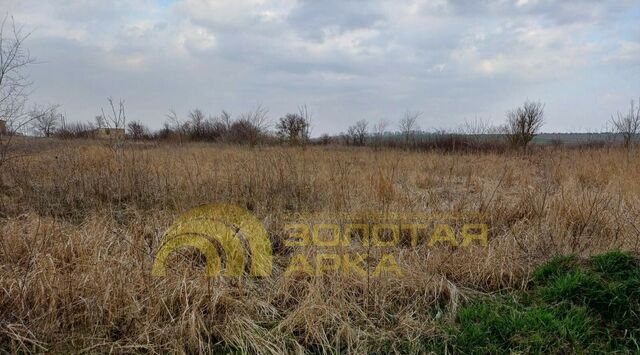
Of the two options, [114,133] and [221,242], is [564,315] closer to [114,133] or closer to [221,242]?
[221,242]

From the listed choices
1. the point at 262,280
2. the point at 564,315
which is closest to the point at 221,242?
the point at 262,280

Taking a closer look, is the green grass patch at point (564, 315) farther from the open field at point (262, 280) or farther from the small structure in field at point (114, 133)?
the small structure in field at point (114, 133)

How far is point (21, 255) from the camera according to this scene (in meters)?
3.01

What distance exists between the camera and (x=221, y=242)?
11.1 feet

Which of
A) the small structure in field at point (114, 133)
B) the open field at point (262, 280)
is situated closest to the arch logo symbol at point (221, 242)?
the open field at point (262, 280)

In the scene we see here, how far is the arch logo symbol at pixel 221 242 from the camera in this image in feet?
10.2

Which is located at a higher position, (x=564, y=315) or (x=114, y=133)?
(x=114, y=133)

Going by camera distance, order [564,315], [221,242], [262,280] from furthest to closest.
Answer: [221,242], [262,280], [564,315]

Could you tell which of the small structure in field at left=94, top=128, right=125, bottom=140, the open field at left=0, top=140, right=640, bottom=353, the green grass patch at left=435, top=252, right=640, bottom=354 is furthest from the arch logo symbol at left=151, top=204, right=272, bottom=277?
the green grass patch at left=435, top=252, right=640, bottom=354

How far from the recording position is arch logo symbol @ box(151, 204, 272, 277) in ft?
10.2

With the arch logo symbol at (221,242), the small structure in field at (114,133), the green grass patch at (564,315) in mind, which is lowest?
the green grass patch at (564,315)

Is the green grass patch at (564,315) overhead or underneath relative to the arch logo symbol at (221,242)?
underneath

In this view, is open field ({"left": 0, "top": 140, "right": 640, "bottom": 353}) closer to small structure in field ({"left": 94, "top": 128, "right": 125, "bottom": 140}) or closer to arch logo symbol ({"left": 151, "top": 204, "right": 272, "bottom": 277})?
arch logo symbol ({"left": 151, "top": 204, "right": 272, "bottom": 277})

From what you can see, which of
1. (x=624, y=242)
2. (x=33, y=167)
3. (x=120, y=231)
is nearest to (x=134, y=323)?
(x=120, y=231)
